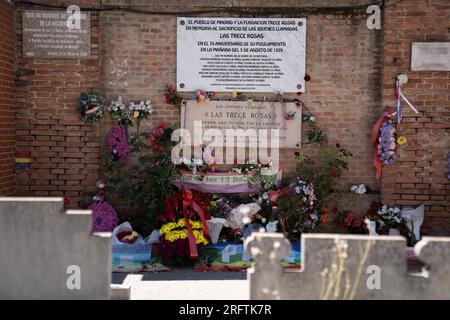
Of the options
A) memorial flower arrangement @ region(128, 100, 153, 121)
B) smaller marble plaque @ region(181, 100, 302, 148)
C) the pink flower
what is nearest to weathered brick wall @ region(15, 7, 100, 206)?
memorial flower arrangement @ region(128, 100, 153, 121)

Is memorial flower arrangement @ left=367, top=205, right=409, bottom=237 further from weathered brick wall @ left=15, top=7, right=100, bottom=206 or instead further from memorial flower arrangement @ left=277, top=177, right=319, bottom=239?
weathered brick wall @ left=15, top=7, right=100, bottom=206

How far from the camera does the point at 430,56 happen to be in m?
7.46

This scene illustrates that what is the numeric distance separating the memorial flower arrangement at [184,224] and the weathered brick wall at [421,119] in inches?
101

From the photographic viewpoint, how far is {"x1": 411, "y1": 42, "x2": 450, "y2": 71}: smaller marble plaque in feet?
24.4

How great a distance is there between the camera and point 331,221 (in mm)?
7684

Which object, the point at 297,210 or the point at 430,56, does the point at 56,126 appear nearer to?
the point at 297,210

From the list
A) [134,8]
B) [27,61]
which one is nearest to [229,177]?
[134,8]

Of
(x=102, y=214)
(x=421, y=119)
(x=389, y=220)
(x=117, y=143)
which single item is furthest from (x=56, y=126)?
(x=421, y=119)

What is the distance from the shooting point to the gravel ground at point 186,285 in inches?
219

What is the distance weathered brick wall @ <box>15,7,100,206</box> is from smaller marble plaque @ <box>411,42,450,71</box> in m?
4.33

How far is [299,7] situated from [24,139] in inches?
166

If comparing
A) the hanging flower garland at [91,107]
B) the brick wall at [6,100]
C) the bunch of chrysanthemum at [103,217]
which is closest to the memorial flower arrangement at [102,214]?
the bunch of chrysanthemum at [103,217]

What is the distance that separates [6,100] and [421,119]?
561 cm

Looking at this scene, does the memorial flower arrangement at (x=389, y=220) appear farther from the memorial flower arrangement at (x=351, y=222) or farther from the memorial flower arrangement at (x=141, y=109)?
the memorial flower arrangement at (x=141, y=109)
